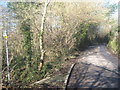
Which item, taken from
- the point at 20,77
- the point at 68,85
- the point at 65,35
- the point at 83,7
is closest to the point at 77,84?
the point at 68,85

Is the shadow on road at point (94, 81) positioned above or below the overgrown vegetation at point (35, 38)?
below

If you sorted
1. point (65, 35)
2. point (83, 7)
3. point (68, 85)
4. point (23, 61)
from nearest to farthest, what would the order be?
1. point (68, 85)
2. point (23, 61)
3. point (65, 35)
4. point (83, 7)

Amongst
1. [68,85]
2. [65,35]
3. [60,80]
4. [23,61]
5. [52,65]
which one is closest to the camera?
[68,85]

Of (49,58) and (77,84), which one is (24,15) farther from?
(77,84)

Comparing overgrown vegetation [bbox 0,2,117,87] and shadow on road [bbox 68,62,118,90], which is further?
overgrown vegetation [bbox 0,2,117,87]

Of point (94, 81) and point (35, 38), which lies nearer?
point (94, 81)

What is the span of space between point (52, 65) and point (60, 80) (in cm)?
211

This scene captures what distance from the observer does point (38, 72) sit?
253 inches

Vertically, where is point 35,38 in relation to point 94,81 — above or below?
above

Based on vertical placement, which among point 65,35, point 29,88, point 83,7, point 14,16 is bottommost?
point 29,88

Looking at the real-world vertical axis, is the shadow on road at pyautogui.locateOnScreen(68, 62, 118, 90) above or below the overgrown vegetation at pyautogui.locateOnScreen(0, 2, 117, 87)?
below

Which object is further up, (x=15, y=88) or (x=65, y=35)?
(x=65, y=35)

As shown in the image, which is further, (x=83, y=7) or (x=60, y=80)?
(x=83, y=7)

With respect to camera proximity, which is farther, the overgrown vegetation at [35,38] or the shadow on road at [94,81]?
the overgrown vegetation at [35,38]
